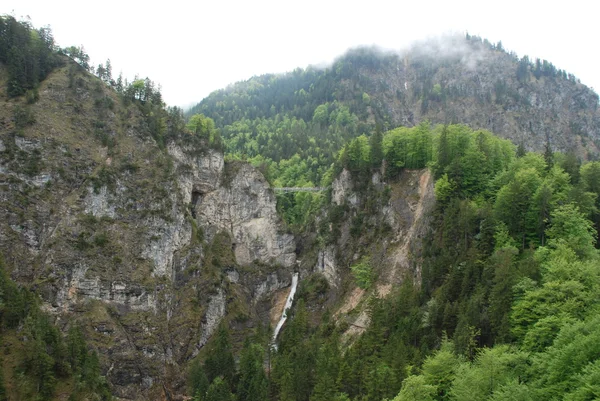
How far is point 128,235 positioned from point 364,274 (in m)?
38.0

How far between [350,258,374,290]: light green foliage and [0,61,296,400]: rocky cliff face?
20310 mm

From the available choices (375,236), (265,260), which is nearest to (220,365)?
(265,260)

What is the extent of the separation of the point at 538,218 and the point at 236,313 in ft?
171

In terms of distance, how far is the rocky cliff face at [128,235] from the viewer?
72312 millimetres

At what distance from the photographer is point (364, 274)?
77.5 metres

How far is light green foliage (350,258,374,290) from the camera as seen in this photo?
76.6m

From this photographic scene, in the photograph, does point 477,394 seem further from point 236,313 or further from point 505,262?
point 236,313

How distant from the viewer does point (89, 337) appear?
6981 cm

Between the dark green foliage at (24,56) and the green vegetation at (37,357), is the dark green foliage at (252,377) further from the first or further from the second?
the dark green foliage at (24,56)

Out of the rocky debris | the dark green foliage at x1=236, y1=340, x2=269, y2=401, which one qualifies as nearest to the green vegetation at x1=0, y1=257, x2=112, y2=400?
the dark green foliage at x1=236, y1=340, x2=269, y2=401

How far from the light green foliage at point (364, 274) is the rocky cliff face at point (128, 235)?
20.3 meters

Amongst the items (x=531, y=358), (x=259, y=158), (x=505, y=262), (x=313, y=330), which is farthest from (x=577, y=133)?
(x=531, y=358)

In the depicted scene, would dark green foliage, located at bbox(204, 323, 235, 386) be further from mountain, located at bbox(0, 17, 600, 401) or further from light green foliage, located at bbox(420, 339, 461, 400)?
light green foliage, located at bbox(420, 339, 461, 400)

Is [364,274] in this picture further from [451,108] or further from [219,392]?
[451,108]
